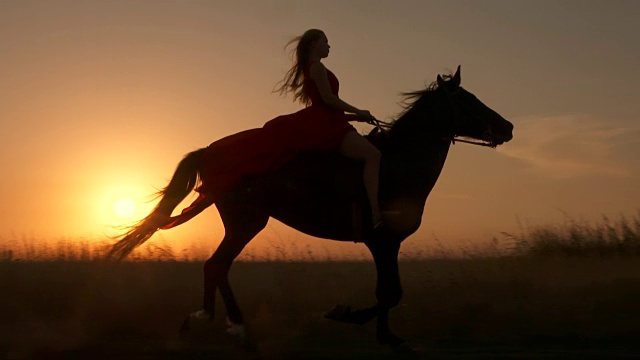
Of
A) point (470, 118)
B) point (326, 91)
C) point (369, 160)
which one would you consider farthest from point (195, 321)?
point (470, 118)

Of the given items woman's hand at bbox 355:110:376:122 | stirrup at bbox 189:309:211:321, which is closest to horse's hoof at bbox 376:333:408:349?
stirrup at bbox 189:309:211:321

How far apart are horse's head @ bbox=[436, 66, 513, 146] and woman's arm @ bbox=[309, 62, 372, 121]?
952 millimetres

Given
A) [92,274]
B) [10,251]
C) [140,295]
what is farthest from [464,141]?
[10,251]

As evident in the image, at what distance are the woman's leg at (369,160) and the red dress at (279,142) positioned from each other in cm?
12

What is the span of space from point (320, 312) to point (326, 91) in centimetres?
260

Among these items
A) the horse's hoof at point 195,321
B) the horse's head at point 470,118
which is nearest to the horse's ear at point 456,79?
the horse's head at point 470,118

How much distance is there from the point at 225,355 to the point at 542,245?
922 centimetres

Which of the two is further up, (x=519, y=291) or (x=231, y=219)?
(x=231, y=219)

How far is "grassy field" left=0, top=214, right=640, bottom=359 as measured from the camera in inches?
366

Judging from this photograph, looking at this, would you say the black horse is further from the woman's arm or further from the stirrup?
the woman's arm

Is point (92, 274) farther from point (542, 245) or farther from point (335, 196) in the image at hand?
point (542, 245)

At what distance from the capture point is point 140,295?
38.4 feet

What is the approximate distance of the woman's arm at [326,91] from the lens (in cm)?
980

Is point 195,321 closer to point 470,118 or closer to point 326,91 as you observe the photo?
point 326,91
